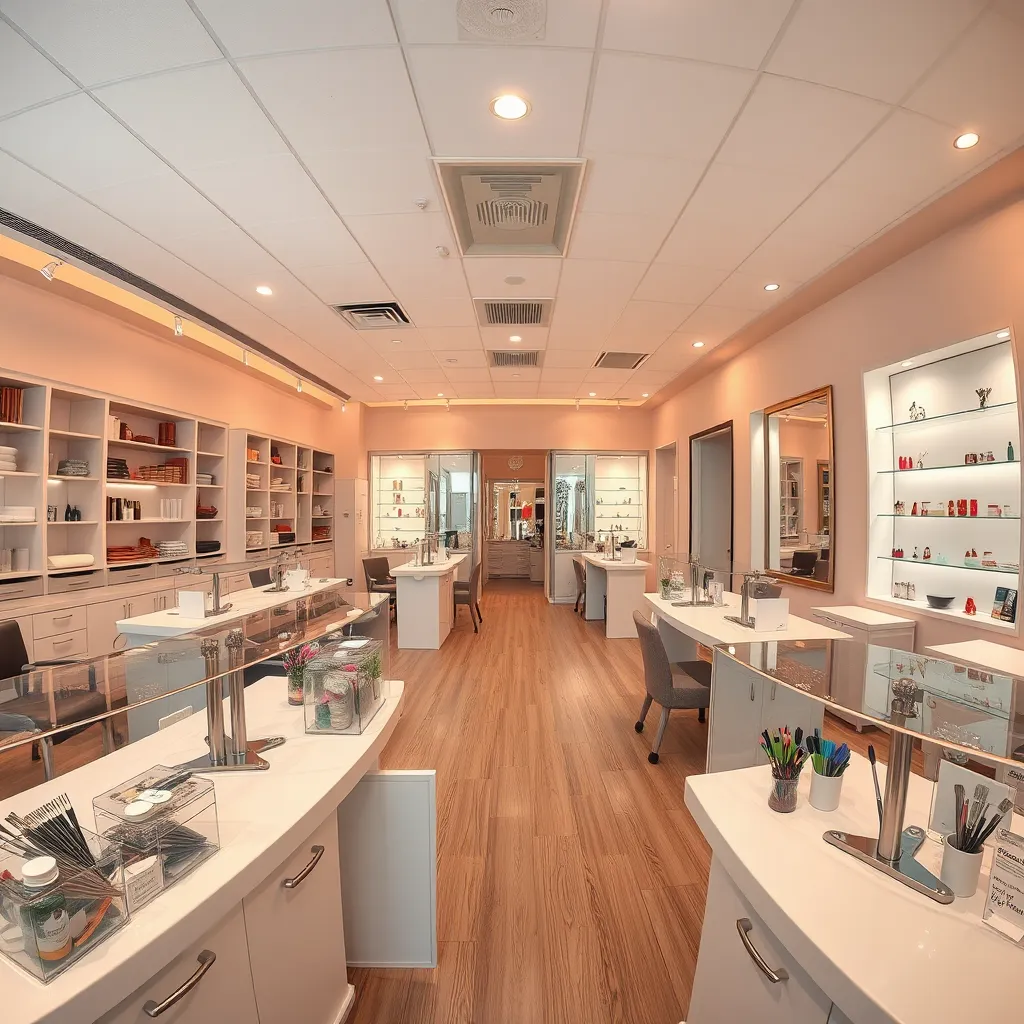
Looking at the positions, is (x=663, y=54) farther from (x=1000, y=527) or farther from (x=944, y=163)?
(x=1000, y=527)

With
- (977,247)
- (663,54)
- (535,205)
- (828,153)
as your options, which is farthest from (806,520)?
(663,54)

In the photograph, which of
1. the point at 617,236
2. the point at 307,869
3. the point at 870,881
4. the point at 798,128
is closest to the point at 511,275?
the point at 617,236

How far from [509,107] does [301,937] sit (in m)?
3.20

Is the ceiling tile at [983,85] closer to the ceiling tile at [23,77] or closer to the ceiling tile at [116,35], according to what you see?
the ceiling tile at [116,35]

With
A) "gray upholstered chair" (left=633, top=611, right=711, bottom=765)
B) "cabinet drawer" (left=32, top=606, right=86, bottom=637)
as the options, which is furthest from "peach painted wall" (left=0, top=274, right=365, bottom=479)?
"gray upholstered chair" (left=633, top=611, right=711, bottom=765)

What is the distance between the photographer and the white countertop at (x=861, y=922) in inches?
34.8

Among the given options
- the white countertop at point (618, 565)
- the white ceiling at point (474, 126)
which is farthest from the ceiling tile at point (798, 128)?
the white countertop at point (618, 565)

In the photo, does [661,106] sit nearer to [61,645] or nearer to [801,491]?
[801,491]

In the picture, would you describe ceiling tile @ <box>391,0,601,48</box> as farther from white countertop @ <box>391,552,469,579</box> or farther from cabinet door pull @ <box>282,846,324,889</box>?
white countertop @ <box>391,552,469,579</box>

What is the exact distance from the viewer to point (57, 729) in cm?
98

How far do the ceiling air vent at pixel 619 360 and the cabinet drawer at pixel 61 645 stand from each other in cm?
585

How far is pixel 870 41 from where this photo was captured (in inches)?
81.8

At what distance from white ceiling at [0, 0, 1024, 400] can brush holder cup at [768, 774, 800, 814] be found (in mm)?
2598

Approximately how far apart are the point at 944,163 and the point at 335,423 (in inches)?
342
